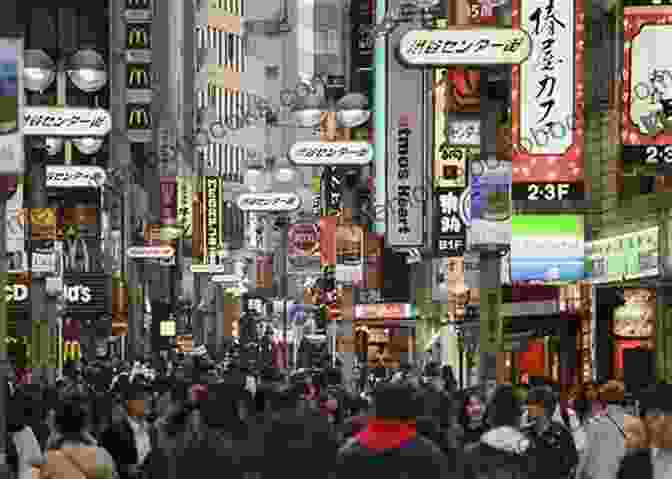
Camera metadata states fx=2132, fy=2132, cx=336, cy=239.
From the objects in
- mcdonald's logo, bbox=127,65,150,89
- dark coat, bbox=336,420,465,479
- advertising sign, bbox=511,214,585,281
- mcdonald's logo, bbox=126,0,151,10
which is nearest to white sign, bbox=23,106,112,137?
advertising sign, bbox=511,214,585,281

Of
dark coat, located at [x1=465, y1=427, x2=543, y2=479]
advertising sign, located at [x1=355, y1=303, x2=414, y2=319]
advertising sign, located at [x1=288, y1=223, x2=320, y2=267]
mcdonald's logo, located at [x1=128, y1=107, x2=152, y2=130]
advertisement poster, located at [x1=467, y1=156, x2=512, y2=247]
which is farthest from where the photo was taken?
advertising sign, located at [x1=288, y1=223, x2=320, y2=267]

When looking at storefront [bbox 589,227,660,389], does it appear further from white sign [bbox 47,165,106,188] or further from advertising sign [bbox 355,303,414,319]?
advertising sign [bbox 355,303,414,319]

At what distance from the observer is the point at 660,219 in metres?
28.7

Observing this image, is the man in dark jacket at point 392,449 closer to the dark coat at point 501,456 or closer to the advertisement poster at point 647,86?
the dark coat at point 501,456

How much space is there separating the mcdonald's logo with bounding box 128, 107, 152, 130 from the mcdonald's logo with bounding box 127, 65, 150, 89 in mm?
738

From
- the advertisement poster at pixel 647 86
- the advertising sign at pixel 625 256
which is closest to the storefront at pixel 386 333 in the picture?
the advertising sign at pixel 625 256

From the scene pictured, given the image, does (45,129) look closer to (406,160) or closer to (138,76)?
(406,160)

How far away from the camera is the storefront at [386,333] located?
200 feet

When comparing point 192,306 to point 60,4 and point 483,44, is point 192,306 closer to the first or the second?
point 60,4

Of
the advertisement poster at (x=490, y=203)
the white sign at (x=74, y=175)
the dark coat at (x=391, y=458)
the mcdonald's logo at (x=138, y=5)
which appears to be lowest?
the dark coat at (x=391, y=458)

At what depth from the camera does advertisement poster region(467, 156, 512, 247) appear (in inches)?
1041

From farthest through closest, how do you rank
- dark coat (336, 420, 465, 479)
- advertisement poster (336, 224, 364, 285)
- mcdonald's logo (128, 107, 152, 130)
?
mcdonald's logo (128, 107, 152, 130) → advertisement poster (336, 224, 364, 285) → dark coat (336, 420, 465, 479)

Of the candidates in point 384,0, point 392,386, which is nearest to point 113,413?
point 392,386

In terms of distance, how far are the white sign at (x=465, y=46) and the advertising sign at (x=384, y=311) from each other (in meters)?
37.9
